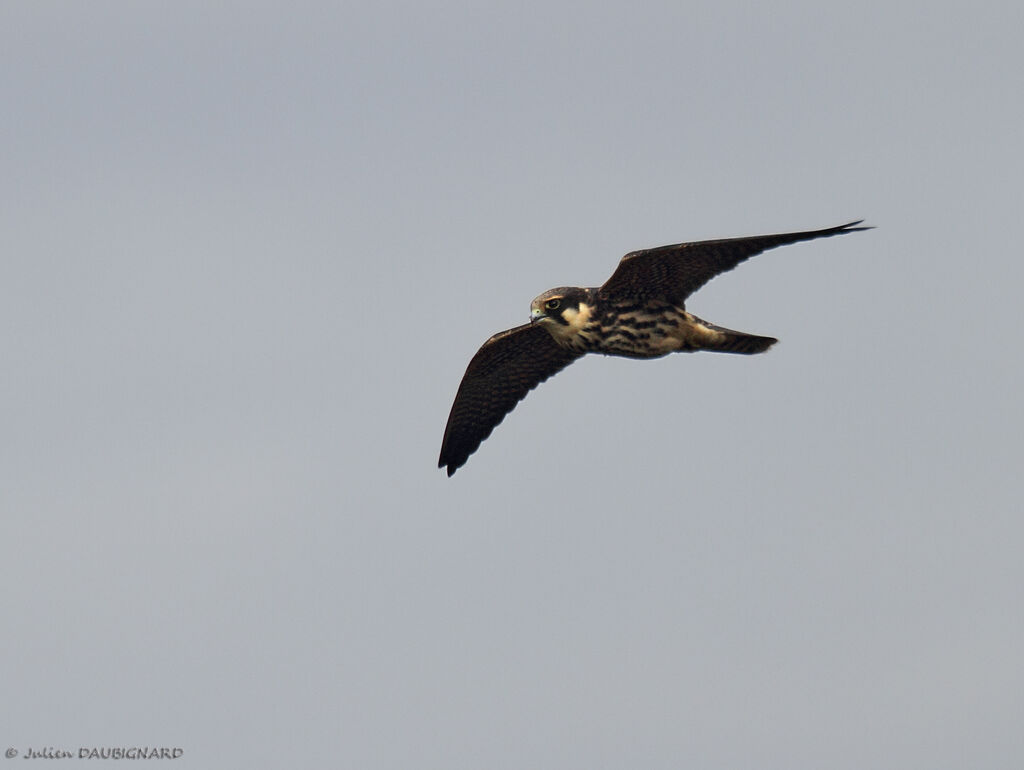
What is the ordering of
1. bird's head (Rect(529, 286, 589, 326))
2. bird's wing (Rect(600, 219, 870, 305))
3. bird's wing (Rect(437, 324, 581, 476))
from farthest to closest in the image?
bird's wing (Rect(437, 324, 581, 476)), bird's head (Rect(529, 286, 589, 326)), bird's wing (Rect(600, 219, 870, 305))

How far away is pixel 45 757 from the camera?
21.1 m

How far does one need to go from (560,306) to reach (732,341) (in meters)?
2.06

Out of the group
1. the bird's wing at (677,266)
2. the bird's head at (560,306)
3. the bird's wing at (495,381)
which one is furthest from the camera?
the bird's wing at (495,381)

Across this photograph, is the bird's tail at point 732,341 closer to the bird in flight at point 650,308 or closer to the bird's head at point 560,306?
the bird in flight at point 650,308

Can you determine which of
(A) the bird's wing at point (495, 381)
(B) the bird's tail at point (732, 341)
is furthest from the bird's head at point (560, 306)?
(A) the bird's wing at point (495, 381)

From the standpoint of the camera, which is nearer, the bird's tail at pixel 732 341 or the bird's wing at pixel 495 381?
the bird's tail at pixel 732 341

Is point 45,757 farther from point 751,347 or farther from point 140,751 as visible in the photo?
point 751,347

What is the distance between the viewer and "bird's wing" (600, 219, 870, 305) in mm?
19156

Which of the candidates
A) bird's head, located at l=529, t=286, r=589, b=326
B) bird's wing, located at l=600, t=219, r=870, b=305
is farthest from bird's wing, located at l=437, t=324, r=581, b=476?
bird's wing, located at l=600, t=219, r=870, b=305

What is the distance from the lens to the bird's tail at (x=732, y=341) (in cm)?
2055

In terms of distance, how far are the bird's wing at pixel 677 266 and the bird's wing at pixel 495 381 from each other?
2.58 meters

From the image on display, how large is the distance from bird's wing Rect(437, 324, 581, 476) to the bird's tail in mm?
2632

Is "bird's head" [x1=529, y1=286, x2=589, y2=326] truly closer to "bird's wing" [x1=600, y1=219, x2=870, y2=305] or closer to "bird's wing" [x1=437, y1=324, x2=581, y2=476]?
"bird's wing" [x1=600, y1=219, x2=870, y2=305]

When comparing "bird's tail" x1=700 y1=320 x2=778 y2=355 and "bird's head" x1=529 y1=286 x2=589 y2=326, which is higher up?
"bird's head" x1=529 y1=286 x2=589 y2=326
